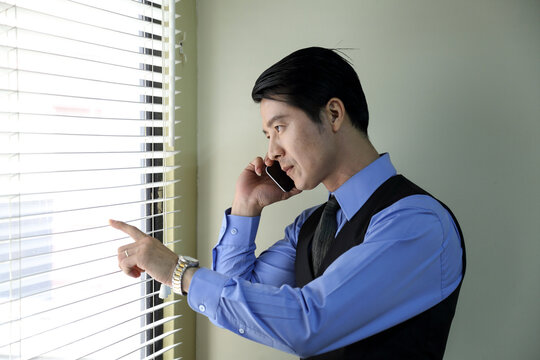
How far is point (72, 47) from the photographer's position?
1313 millimetres

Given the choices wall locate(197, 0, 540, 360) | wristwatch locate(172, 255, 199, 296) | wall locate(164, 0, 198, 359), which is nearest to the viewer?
wristwatch locate(172, 255, 199, 296)

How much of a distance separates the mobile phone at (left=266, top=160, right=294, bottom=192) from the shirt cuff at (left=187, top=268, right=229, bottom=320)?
1.84ft

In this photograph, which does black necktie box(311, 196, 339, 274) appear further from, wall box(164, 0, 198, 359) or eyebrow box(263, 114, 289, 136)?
wall box(164, 0, 198, 359)

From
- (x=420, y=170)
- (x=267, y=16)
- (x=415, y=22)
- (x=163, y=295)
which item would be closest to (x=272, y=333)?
(x=163, y=295)

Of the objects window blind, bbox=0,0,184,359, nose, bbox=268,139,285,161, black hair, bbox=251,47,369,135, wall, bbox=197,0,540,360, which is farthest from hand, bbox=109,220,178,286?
wall, bbox=197,0,540,360

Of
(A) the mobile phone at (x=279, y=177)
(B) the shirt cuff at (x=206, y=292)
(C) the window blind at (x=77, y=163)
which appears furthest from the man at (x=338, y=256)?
(C) the window blind at (x=77, y=163)

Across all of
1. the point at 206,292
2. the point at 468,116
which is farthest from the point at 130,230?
the point at 468,116

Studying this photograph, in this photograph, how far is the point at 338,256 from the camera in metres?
1.19

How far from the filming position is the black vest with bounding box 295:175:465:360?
109cm

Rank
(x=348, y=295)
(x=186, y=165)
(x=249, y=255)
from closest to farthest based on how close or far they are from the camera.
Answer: (x=348, y=295) → (x=249, y=255) → (x=186, y=165)

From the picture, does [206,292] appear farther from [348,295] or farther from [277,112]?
[277,112]

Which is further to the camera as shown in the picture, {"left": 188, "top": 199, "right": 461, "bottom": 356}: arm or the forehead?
the forehead

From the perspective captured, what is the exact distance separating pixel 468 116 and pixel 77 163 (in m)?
1.22

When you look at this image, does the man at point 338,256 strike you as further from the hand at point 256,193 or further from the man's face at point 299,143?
the hand at point 256,193
